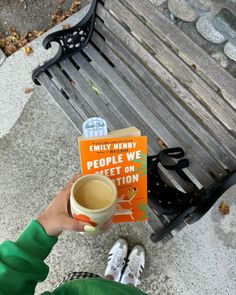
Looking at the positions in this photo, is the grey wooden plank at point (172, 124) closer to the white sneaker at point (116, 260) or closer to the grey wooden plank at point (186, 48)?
the grey wooden plank at point (186, 48)

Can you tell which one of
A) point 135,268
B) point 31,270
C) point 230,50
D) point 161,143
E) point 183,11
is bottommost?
point 135,268

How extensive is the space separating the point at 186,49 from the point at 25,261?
144 cm

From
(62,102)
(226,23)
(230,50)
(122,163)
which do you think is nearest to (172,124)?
(230,50)

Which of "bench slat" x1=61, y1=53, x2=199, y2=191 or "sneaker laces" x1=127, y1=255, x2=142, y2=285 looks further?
"sneaker laces" x1=127, y1=255, x2=142, y2=285

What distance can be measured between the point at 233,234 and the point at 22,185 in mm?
1624

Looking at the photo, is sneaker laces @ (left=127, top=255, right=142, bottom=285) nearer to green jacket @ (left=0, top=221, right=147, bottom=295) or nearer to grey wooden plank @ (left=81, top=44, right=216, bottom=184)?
grey wooden plank @ (left=81, top=44, right=216, bottom=184)

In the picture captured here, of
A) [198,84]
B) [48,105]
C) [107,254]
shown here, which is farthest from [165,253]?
[48,105]

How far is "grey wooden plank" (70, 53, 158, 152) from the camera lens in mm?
2600

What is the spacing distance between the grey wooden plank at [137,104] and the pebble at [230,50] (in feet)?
2.01

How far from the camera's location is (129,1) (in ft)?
8.06

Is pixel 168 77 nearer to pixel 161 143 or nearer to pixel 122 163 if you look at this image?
pixel 161 143

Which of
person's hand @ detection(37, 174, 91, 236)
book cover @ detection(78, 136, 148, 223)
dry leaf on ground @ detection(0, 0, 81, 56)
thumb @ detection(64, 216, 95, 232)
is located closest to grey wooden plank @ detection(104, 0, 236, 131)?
book cover @ detection(78, 136, 148, 223)

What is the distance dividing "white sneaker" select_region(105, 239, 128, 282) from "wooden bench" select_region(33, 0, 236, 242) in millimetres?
352

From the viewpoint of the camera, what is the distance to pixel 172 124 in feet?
8.20
